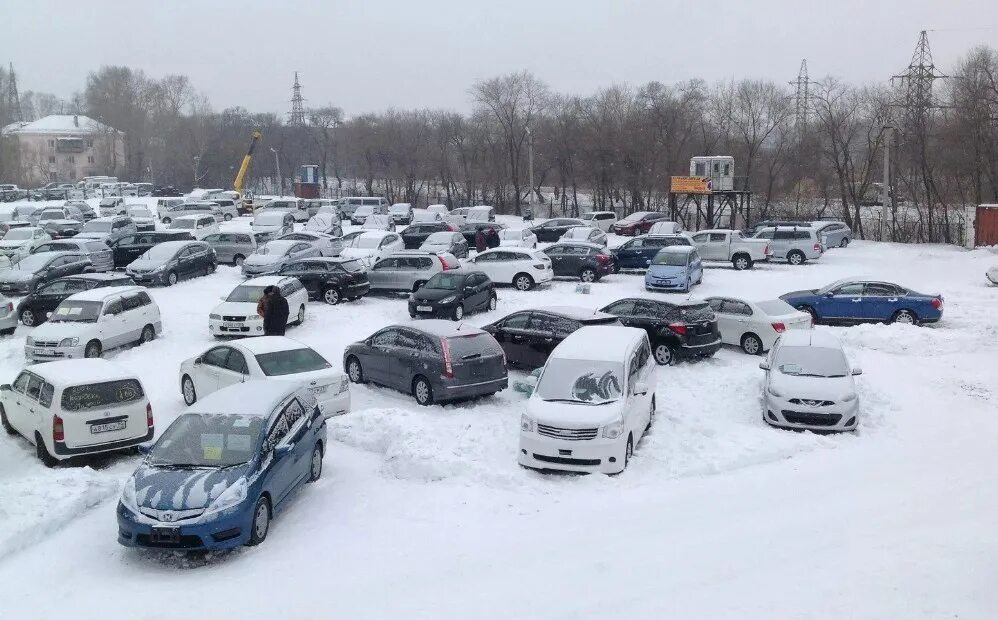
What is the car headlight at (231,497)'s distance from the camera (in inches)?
359

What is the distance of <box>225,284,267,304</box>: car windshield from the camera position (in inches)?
850

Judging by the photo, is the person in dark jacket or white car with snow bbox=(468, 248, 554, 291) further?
white car with snow bbox=(468, 248, 554, 291)

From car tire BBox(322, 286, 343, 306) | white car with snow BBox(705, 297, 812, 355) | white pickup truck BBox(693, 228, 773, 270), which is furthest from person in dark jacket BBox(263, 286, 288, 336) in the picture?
white pickup truck BBox(693, 228, 773, 270)

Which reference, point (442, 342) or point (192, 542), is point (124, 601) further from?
point (442, 342)

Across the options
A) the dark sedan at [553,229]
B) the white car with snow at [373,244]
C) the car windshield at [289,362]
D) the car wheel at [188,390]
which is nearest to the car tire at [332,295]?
the white car with snow at [373,244]

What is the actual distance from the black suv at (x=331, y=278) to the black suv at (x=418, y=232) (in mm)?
12782

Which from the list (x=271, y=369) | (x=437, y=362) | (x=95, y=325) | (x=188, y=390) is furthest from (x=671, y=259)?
(x=95, y=325)

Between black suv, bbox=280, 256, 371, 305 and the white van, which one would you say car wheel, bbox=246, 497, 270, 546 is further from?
black suv, bbox=280, 256, 371, 305

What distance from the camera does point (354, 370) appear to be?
55.6 feet

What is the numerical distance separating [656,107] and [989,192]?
2655 cm

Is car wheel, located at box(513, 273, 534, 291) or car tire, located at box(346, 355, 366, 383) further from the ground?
car wheel, located at box(513, 273, 534, 291)

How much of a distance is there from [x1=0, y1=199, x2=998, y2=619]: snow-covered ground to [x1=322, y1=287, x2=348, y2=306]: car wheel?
9.73 meters

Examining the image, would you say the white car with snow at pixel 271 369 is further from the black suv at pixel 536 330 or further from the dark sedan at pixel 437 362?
the black suv at pixel 536 330

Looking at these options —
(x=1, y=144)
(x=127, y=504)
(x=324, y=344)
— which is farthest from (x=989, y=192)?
(x=1, y=144)
